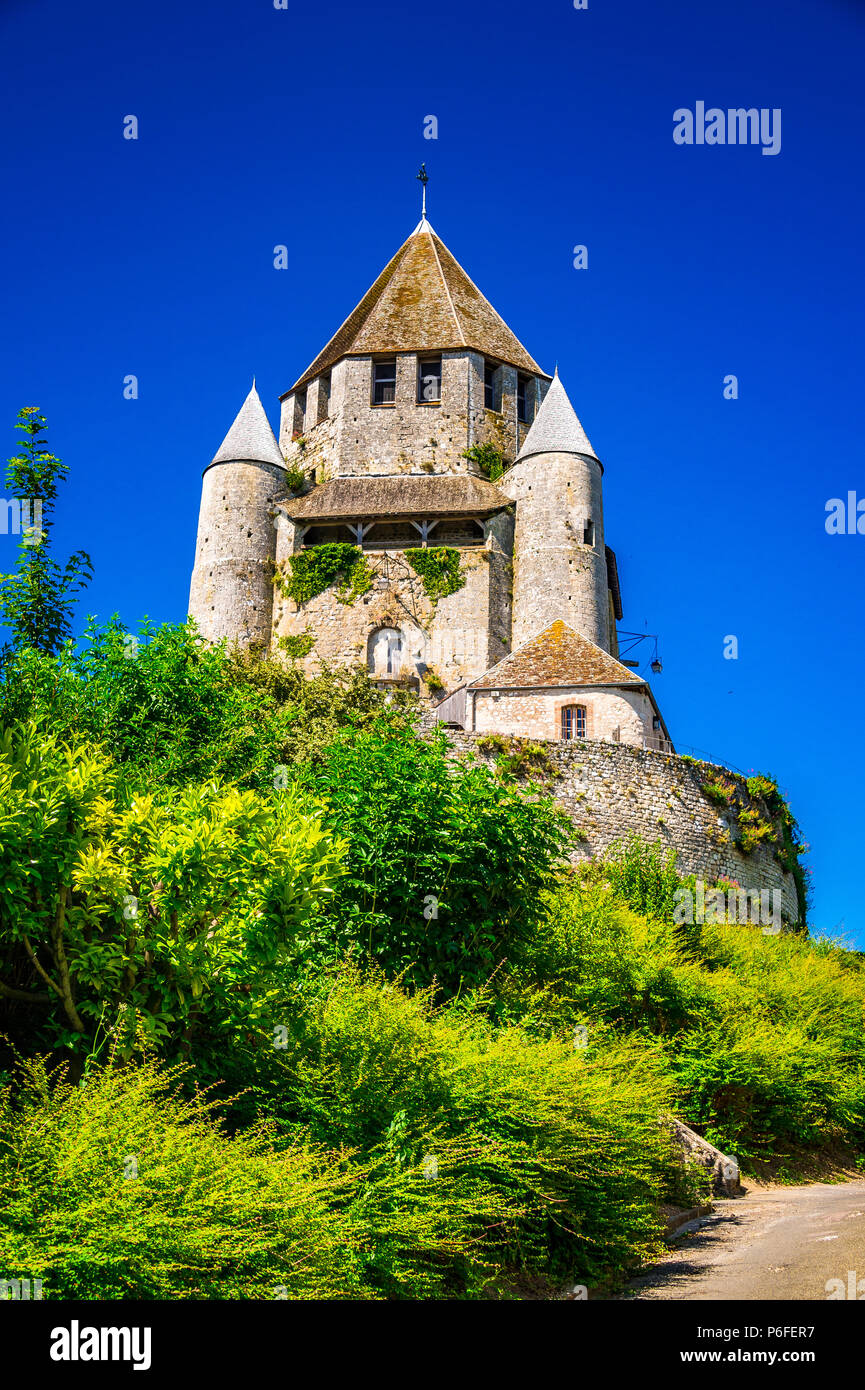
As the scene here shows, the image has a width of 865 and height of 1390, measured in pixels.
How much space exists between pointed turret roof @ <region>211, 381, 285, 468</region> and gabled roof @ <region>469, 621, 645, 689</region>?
16.9m

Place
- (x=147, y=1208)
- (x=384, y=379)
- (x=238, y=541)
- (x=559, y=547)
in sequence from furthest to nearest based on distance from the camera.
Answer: (x=384, y=379)
(x=238, y=541)
(x=559, y=547)
(x=147, y=1208)

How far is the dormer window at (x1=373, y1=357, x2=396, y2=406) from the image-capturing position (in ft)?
156

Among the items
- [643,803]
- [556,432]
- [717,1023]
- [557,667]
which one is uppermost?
[556,432]

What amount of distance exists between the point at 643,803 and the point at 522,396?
25135 mm

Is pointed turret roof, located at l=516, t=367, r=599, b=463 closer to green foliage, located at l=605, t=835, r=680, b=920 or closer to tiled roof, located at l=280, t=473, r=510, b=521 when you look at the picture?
tiled roof, located at l=280, t=473, r=510, b=521

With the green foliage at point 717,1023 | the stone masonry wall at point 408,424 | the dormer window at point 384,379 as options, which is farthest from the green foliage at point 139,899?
the dormer window at point 384,379

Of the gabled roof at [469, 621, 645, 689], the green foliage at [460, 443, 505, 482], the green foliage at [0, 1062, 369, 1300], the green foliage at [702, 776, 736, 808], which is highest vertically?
the green foliage at [460, 443, 505, 482]

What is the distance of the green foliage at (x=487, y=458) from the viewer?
46.1 metres

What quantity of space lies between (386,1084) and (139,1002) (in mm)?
2179

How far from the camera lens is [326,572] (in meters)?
43.7

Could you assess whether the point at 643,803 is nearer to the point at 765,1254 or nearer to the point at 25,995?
the point at 765,1254

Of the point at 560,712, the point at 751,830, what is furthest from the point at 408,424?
the point at 751,830

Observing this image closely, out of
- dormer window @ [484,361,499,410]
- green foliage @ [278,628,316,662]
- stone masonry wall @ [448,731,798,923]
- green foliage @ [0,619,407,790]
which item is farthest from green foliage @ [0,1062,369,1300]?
dormer window @ [484,361,499,410]
